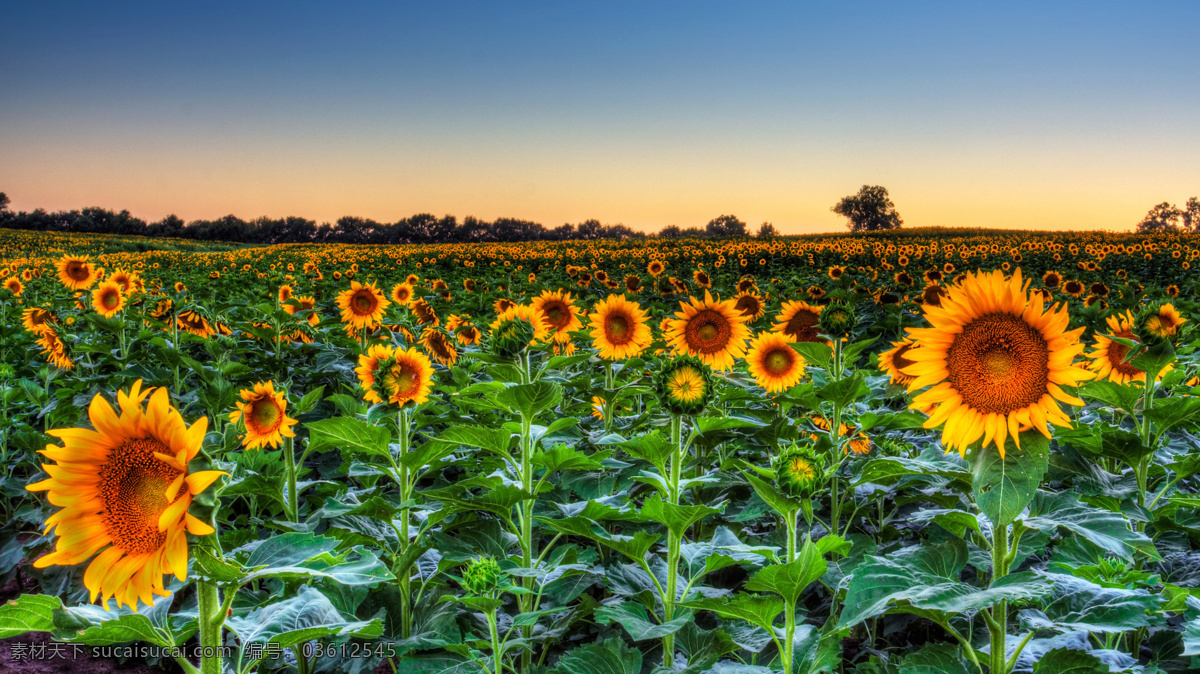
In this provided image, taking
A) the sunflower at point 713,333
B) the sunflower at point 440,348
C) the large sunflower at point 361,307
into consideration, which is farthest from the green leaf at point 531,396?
the large sunflower at point 361,307

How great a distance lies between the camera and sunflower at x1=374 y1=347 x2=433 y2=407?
2566 mm

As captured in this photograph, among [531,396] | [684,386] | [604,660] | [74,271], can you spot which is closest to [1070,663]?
[604,660]

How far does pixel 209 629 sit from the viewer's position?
140 centimetres

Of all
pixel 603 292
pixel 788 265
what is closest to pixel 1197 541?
pixel 603 292

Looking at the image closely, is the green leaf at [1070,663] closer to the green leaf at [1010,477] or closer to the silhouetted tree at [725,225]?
the green leaf at [1010,477]

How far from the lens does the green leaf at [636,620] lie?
64.2 inches

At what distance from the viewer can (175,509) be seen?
3.82 ft

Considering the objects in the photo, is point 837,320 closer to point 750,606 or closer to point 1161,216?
point 750,606

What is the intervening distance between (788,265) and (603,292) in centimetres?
1001

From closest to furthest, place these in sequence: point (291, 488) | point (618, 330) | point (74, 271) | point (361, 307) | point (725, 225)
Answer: point (291, 488) < point (618, 330) < point (361, 307) < point (74, 271) < point (725, 225)

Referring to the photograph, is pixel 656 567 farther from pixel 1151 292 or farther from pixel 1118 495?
pixel 1151 292

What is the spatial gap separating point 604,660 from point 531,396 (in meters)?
0.75

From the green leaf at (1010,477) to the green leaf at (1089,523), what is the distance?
16 cm

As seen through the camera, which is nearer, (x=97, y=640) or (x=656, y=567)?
(x=97, y=640)
